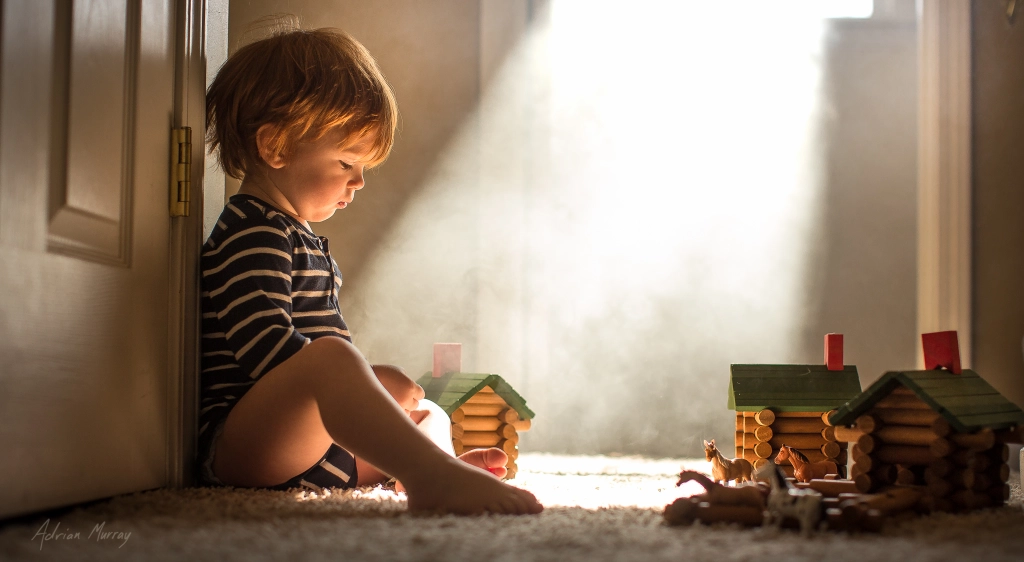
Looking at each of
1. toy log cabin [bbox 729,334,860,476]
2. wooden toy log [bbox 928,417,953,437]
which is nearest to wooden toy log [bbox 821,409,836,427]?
toy log cabin [bbox 729,334,860,476]

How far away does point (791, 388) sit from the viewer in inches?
57.3

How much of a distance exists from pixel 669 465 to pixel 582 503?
0.85 m

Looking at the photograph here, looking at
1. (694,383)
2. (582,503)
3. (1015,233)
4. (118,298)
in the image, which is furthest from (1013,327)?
(118,298)

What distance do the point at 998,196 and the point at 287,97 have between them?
1.63m

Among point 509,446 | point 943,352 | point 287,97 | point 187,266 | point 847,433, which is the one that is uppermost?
point 287,97

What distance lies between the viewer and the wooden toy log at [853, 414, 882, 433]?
45.8 inches

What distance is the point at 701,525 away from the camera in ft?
3.02

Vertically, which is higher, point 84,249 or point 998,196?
point 998,196

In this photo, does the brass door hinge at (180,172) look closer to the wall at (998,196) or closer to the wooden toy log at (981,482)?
the wooden toy log at (981,482)

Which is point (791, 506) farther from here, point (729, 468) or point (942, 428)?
point (729, 468)

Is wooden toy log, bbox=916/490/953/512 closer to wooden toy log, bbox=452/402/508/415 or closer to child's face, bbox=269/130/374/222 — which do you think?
wooden toy log, bbox=452/402/508/415

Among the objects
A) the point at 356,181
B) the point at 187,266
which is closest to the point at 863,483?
the point at 356,181

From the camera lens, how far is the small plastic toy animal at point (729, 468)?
132 cm

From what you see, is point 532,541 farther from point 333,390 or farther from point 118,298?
point 118,298
